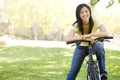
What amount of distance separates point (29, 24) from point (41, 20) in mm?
1671

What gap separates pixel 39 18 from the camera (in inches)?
1877

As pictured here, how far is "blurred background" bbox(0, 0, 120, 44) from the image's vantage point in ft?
144

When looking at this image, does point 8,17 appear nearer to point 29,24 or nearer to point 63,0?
point 29,24

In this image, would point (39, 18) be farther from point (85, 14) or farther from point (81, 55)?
point (85, 14)

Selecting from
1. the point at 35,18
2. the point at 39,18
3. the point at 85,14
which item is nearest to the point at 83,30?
the point at 85,14

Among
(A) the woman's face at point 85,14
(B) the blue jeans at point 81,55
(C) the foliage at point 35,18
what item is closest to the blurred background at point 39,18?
(C) the foliage at point 35,18

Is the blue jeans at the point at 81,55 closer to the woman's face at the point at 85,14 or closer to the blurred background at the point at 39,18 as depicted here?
the woman's face at the point at 85,14

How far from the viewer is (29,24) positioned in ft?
156

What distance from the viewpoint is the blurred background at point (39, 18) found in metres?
43.9

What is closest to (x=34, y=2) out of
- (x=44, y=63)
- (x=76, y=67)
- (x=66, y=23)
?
(x=66, y=23)

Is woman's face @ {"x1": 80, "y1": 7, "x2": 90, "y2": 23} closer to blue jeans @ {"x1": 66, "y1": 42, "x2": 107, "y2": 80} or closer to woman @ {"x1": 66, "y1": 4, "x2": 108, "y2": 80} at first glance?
woman @ {"x1": 66, "y1": 4, "x2": 108, "y2": 80}

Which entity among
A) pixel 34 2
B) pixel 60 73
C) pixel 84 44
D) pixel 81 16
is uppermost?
pixel 34 2

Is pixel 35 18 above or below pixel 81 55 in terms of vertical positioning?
above

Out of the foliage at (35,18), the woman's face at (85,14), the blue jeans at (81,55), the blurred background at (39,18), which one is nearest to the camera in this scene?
the woman's face at (85,14)
